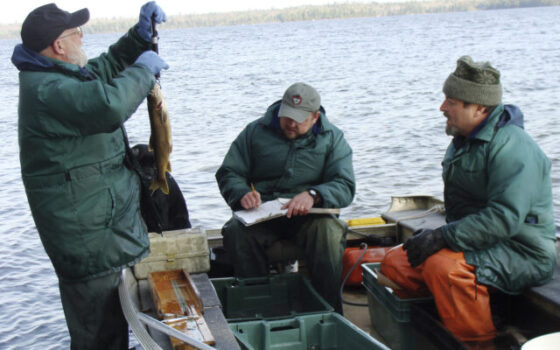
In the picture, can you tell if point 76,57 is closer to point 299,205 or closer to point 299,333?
point 299,205

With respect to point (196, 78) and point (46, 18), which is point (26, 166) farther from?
point (196, 78)

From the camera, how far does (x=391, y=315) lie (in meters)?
4.01

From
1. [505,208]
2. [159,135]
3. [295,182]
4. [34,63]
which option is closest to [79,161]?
[34,63]

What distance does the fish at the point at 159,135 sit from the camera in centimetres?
362

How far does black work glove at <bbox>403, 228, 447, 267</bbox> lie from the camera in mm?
3604

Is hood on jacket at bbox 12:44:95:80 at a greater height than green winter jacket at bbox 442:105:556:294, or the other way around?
hood on jacket at bbox 12:44:95:80

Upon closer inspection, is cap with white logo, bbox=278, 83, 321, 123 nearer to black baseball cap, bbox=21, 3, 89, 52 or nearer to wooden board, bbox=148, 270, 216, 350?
wooden board, bbox=148, 270, 216, 350

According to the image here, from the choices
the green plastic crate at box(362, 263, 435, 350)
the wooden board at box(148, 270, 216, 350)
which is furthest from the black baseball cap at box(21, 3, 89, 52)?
the green plastic crate at box(362, 263, 435, 350)

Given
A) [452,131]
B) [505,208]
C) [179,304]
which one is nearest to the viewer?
[505,208]

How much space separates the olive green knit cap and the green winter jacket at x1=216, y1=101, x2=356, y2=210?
3.76 ft

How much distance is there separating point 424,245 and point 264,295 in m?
1.28

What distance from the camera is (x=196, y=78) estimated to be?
29719mm

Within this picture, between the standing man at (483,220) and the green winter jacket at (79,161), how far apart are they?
1.52 metres

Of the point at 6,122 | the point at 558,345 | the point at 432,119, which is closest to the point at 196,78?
the point at 6,122
